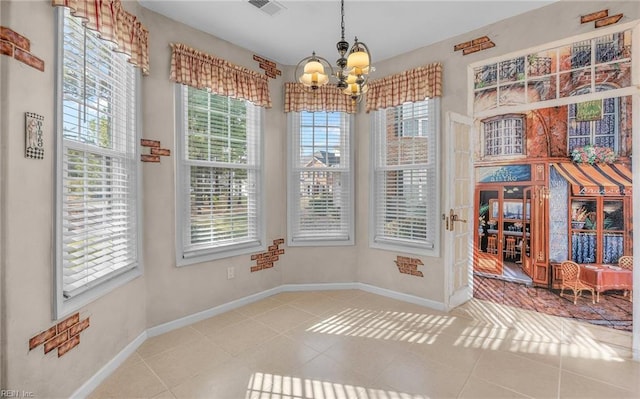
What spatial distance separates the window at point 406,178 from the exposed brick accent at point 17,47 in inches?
127

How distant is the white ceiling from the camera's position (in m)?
2.70

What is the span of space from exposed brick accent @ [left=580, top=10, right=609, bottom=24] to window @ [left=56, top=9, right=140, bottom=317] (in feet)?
12.9

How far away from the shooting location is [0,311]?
56.9 inches

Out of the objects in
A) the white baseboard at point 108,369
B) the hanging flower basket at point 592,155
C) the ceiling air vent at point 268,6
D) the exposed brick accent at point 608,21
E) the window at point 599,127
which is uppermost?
the ceiling air vent at point 268,6

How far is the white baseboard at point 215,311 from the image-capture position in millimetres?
→ 2060

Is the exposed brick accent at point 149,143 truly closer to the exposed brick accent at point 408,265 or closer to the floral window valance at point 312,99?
the floral window valance at point 312,99

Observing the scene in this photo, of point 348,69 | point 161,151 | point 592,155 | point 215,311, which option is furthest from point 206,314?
point 592,155

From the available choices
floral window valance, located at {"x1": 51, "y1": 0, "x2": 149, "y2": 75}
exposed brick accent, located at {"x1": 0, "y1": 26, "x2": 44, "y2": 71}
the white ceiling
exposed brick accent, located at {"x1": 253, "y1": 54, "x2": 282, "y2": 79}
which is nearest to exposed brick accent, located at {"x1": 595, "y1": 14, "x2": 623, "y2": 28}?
the white ceiling

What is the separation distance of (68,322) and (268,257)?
2.13 m

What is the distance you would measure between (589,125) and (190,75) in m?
5.61

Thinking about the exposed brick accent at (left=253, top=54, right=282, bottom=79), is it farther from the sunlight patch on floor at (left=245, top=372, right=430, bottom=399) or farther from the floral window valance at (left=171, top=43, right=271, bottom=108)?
the sunlight patch on floor at (left=245, top=372, right=430, bottom=399)

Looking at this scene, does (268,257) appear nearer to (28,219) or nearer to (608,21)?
(28,219)

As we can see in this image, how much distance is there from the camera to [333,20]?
293 centimetres

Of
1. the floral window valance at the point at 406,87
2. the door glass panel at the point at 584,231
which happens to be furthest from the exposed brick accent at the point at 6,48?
the door glass panel at the point at 584,231
